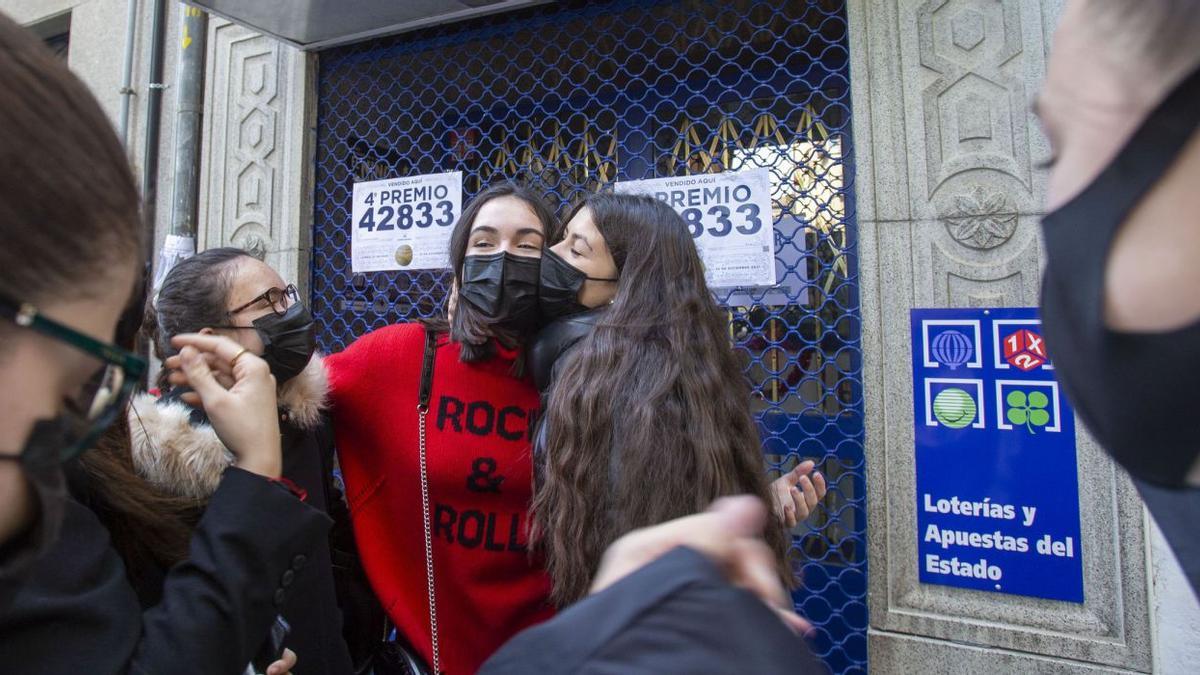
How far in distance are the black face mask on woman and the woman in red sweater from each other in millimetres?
1568

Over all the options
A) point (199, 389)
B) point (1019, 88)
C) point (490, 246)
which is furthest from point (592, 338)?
point (1019, 88)

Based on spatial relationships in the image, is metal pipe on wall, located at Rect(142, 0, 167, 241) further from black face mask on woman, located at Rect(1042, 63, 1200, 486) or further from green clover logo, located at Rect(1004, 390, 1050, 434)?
black face mask on woman, located at Rect(1042, 63, 1200, 486)

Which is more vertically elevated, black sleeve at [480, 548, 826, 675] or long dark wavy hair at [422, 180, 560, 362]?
long dark wavy hair at [422, 180, 560, 362]

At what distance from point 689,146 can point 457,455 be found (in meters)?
2.28

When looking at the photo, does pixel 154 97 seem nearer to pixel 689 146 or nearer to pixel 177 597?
pixel 689 146

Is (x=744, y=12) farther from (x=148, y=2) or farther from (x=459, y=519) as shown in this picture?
(x=148, y=2)

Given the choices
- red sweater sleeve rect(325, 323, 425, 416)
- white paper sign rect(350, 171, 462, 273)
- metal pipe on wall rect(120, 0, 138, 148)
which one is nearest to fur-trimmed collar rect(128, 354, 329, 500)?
red sweater sleeve rect(325, 323, 425, 416)

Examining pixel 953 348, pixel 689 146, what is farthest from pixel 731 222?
pixel 953 348

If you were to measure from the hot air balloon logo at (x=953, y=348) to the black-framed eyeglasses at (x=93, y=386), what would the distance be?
263cm

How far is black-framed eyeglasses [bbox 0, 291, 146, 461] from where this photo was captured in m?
0.66

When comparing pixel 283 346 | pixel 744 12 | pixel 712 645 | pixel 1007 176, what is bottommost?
pixel 712 645

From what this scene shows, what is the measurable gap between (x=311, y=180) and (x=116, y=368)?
3782 mm

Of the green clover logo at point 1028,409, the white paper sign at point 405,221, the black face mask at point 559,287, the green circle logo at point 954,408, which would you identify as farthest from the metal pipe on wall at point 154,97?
the green clover logo at point 1028,409

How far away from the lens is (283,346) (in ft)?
6.24
